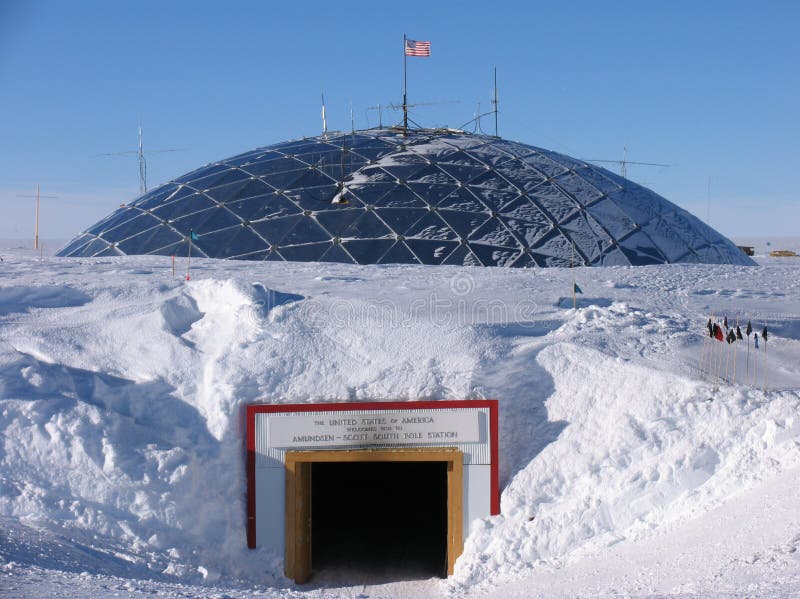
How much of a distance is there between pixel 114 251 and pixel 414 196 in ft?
22.2

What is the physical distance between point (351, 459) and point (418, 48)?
14.5 meters

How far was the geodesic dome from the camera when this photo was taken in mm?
16578

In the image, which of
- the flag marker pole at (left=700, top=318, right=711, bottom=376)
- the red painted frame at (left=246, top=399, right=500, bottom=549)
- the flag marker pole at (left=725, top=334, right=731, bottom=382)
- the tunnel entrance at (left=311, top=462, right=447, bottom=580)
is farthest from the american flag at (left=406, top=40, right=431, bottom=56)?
the red painted frame at (left=246, top=399, right=500, bottom=549)

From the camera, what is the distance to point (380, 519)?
14.4 metres

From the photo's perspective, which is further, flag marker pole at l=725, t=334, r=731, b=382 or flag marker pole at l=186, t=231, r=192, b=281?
flag marker pole at l=186, t=231, r=192, b=281

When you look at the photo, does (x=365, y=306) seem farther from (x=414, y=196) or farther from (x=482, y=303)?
→ (x=414, y=196)

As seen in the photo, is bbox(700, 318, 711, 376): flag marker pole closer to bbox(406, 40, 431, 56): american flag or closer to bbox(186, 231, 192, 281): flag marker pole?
bbox(186, 231, 192, 281): flag marker pole

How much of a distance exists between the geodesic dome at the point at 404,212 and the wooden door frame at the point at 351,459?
254 inches

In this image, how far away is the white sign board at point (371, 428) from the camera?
10.1 metres

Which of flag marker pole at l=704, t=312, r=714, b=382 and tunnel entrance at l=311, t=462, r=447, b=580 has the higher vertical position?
flag marker pole at l=704, t=312, r=714, b=382

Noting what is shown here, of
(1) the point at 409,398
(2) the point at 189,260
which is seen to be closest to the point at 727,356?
(1) the point at 409,398

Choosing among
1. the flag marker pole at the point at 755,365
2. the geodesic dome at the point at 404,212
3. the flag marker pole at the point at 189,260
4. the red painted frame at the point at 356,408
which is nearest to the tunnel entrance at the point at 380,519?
the red painted frame at the point at 356,408

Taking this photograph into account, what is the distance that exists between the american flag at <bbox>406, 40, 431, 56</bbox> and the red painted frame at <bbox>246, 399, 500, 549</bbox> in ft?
45.8

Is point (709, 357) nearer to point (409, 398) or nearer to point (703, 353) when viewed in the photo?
point (703, 353)
